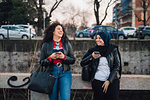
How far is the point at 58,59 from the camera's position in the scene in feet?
9.85

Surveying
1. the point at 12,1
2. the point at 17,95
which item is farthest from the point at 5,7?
the point at 17,95

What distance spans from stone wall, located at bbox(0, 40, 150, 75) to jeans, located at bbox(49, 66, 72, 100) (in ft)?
40.3

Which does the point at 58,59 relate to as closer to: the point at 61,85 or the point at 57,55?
the point at 57,55

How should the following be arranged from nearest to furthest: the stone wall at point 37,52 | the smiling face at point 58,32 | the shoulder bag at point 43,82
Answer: the shoulder bag at point 43,82 → the smiling face at point 58,32 → the stone wall at point 37,52

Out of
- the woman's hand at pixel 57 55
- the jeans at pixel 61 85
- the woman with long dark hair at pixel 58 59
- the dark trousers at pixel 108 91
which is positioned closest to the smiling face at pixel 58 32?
the woman with long dark hair at pixel 58 59

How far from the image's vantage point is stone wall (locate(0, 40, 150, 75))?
603 inches

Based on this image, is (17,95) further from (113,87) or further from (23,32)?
(23,32)

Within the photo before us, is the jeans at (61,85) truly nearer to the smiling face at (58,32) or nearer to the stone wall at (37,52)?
the smiling face at (58,32)

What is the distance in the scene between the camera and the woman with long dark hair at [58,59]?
2.93 meters

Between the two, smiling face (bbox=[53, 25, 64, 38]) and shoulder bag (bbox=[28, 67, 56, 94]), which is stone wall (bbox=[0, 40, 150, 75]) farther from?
shoulder bag (bbox=[28, 67, 56, 94])

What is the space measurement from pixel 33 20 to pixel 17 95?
38633 mm


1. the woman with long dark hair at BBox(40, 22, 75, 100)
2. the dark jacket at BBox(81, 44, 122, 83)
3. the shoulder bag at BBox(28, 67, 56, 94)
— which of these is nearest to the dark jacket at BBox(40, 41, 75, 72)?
the woman with long dark hair at BBox(40, 22, 75, 100)

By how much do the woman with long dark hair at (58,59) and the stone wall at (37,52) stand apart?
477 inches

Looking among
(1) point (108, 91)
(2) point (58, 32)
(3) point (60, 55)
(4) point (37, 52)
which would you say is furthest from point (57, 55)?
(4) point (37, 52)
